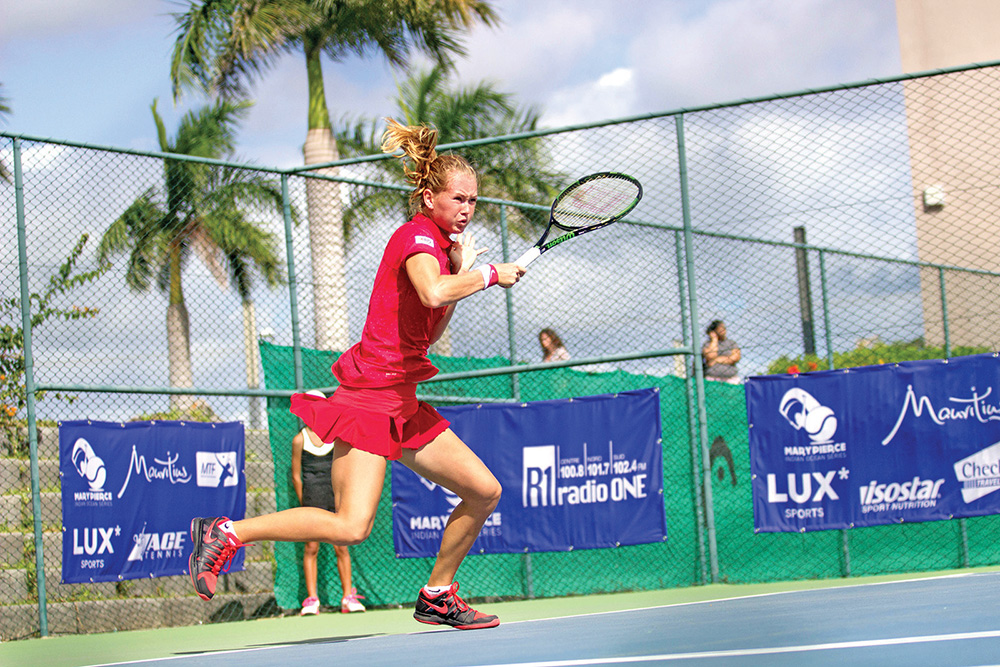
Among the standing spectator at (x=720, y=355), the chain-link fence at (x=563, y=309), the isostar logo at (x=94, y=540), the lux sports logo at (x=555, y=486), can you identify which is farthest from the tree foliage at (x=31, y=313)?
the standing spectator at (x=720, y=355)

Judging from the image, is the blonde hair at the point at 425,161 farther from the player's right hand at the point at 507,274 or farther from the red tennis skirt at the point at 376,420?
the red tennis skirt at the point at 376,420

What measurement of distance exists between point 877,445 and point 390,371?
3837 mm

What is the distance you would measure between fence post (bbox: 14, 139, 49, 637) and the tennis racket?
3.48 meters

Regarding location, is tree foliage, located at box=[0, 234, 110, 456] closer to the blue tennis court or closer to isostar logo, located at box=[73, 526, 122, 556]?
isostar logo, located at box=[73, 526, 122, 556]

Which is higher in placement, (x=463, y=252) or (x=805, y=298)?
(x=805, y=298)

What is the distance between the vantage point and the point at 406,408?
4195 mm

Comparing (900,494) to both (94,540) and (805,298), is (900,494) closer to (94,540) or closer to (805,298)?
(805,298)

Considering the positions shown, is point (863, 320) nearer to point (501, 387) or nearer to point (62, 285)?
point (501, 387)

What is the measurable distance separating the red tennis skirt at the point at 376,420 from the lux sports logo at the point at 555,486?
3229 millimetres

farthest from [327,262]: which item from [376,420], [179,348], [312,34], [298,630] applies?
[312,34]

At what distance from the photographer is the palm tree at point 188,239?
752 cm

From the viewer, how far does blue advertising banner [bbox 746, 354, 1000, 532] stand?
6598 mm

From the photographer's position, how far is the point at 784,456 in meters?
6.92

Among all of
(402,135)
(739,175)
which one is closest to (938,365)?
(739,175)
